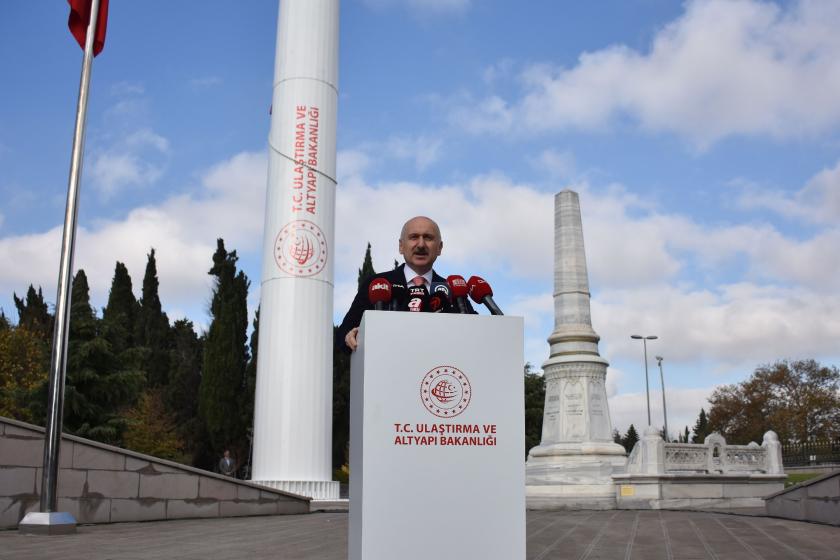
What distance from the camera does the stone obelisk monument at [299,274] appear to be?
1852 cm

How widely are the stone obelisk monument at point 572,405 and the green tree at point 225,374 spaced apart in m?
17.8

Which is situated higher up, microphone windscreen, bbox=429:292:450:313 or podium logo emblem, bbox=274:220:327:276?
podium logo emblem, bbox=274:220:327:276

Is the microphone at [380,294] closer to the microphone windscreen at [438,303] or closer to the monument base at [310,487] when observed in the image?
the microphone windscreen at [438,303]

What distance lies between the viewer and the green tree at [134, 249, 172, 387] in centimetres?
4322

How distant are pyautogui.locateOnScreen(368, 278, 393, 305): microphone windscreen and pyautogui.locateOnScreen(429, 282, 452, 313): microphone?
0.82ft

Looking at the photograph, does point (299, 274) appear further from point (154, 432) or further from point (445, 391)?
point (154, 432)

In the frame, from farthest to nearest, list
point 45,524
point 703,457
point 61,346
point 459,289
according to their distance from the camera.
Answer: point 703,457, point 61,346, point 45,524, point 459,289

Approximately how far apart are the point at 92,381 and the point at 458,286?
904 inches

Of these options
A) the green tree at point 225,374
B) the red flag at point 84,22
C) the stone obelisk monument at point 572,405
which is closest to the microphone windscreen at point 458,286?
the red flag at point 84,22

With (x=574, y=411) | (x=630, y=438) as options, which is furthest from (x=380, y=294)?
(x=630, y=438)

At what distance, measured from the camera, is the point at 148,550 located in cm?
670

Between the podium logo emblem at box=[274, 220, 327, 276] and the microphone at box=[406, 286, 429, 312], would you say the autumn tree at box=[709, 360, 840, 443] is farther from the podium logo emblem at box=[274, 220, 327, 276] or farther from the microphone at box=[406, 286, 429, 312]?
the microphone at box=[406, 286, 429, 312]

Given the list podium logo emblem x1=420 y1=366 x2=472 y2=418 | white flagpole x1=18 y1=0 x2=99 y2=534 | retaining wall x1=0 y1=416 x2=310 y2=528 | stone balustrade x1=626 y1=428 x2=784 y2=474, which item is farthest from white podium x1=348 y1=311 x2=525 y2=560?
stone balustrade x1=626 y1=428 x2=784 y2=474

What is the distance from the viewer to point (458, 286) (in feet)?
12.6
